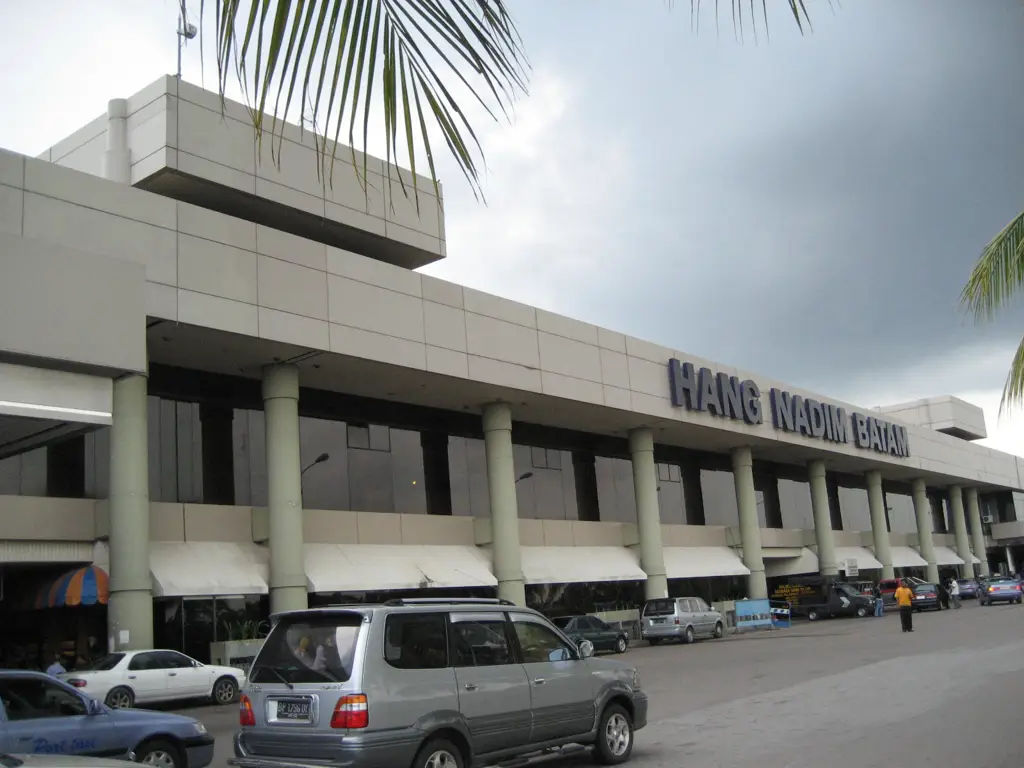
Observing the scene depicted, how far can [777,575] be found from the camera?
54625 millimetres

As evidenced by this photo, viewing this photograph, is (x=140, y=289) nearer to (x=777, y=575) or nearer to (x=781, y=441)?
(x=781, y=441)

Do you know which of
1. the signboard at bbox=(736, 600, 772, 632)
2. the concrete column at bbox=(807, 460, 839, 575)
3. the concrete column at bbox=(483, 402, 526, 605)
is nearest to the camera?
the concrete column at bbox=(483, 402, 526, 605)

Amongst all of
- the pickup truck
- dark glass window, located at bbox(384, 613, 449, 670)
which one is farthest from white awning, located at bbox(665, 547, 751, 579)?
dark glass window, located at bbox(384, 613, 449, 670)

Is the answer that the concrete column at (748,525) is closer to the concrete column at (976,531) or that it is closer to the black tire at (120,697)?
the black tire at (120,697)

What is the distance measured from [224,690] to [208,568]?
350cm

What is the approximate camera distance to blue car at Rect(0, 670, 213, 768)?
9.38 metres

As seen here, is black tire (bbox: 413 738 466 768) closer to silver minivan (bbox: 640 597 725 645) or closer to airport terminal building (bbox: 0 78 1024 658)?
airport terminal building (bbox: 0 78 1024 658)

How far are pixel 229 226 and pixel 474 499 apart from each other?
15.8 metres

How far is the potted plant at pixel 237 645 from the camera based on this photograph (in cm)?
2609

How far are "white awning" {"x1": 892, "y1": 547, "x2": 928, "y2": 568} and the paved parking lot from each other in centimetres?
3630

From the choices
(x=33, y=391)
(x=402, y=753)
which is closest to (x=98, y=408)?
(x=33, y=391)

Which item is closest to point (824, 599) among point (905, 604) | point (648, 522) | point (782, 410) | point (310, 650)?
point (782, 410)

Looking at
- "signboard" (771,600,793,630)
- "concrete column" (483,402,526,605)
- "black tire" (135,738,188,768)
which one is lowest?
"signboard" (771,600,793,630)

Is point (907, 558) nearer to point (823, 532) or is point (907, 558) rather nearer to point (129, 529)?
point (823, 532)
